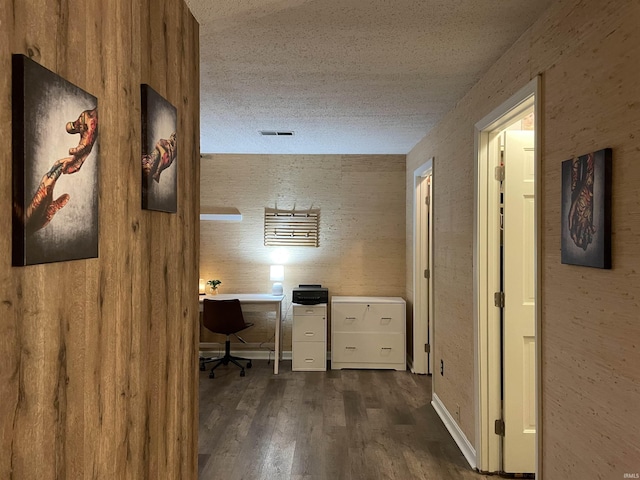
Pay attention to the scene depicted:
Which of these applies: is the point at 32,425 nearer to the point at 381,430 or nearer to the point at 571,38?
the point at 571,38

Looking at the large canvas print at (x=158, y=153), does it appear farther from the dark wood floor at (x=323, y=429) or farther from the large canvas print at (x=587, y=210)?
the dark wood floor at (x=323, y=429)

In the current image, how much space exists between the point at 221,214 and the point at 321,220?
121cm

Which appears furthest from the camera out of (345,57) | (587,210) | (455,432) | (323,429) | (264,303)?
(264,303)

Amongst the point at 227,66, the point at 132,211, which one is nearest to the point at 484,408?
the point at 132,211

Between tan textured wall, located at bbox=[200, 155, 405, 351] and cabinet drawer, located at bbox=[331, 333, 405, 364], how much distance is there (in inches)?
25.5

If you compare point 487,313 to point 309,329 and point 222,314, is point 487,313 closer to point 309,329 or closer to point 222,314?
point 309,329

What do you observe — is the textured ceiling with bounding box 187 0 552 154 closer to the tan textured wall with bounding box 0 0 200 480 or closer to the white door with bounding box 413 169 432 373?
the tan textured wall with bounding box 0 0 200 480

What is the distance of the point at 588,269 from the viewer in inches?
60.7

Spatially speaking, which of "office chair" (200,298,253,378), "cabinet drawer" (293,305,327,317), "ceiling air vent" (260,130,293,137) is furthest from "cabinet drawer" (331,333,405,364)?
"ceiling air vent" (260,130,293,137)

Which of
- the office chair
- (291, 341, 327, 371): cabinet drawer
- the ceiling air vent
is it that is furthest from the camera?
(291, 341, 327, 371): cabinet drawer

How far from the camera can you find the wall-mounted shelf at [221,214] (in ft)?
16.8

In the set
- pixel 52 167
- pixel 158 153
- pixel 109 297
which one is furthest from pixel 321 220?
pixel 52 167

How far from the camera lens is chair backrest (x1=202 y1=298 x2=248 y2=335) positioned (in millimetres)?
4512

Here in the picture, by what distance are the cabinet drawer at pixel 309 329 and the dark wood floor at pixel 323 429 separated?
0.38 metres
